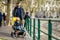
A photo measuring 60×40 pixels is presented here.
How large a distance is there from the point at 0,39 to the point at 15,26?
1.37 meters

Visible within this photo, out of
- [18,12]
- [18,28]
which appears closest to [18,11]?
[18,12]

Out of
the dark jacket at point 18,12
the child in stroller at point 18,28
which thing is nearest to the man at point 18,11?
the dark jacket at point 18,12

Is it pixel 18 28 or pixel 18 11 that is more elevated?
pixel 18 11


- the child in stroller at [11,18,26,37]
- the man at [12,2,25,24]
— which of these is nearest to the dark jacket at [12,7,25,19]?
the man at [12,2,25,24]

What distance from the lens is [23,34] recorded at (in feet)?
48.0

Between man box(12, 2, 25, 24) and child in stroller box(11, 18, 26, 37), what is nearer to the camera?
child in stroller box(11, 18, 26, 37)

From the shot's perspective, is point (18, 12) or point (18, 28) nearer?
point (18, 28)

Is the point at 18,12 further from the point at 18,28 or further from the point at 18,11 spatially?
the point at 18,28

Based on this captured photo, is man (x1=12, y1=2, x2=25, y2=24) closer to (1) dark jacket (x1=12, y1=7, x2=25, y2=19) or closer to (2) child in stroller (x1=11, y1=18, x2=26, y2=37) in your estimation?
(1) dark jacket (x1=12, y1=7, x2=25, y2=19)

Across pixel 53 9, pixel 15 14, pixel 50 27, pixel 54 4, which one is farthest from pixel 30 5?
pixel 50 27

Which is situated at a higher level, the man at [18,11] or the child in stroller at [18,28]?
the man at [18,11]

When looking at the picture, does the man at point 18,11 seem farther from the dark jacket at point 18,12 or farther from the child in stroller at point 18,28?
the child in stroller at point 18,28

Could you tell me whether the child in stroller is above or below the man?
below

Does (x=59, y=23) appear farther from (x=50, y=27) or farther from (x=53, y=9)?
(x=53, y=9)
